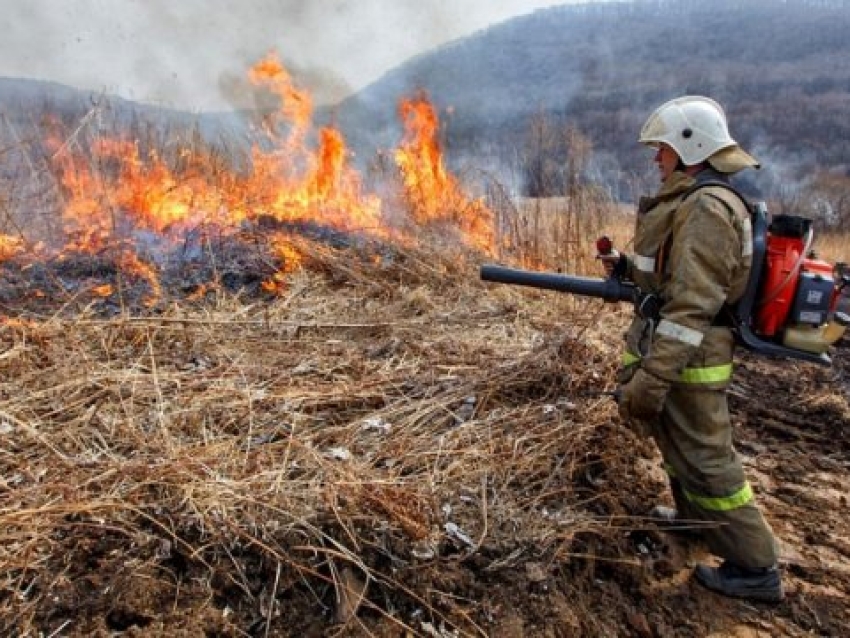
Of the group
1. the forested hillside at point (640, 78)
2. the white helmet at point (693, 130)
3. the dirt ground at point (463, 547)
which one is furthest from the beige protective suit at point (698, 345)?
the forested hillside at point (640, 78)

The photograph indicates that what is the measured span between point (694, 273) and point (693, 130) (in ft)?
2.11

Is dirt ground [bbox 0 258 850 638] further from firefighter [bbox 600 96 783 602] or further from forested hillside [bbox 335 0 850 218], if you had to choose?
forested hillside [bbox 335 0 850 218]

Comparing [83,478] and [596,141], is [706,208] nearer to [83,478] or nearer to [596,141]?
[83,478]

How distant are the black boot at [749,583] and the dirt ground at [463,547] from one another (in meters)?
0.05

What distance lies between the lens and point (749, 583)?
2.51m

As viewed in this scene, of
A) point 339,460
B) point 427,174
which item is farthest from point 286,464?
point 427,174

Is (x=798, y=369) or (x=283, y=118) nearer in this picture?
(x=798, y=369)

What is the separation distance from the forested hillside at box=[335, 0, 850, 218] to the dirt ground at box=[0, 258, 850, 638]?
13.6 meters

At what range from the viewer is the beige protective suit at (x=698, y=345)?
229 centimetres

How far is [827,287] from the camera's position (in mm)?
2318

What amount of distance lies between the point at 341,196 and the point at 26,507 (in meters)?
6.34

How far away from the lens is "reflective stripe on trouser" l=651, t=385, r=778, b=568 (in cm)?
247

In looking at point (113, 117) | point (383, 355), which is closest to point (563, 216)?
point (383, 355)

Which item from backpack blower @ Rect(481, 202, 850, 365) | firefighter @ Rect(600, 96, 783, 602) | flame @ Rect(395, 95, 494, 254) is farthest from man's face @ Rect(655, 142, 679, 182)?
flame @ Rect(395, 95, 494, 254)
